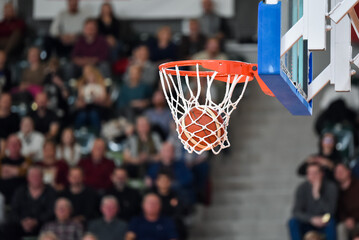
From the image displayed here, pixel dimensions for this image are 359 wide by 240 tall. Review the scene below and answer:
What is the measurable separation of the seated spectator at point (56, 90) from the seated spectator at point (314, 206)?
12.5 feet

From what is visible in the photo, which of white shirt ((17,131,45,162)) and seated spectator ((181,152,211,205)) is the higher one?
white shirt ((17,131,45,162))

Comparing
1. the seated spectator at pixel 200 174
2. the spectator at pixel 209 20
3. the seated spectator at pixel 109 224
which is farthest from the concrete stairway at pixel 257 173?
the spectator at pixel 209 20

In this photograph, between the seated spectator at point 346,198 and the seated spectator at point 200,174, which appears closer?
the seated spectator at point 346,198

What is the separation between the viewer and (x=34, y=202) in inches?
372

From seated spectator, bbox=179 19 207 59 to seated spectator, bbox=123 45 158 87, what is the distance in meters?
0.51

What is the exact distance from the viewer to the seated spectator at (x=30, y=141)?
1048 cm

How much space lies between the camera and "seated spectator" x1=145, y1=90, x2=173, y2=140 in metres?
10.4

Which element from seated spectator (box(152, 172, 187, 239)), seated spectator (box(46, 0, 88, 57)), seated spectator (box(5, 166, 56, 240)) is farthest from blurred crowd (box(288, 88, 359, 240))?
seated spectator (box(46, 0, 88, 57))

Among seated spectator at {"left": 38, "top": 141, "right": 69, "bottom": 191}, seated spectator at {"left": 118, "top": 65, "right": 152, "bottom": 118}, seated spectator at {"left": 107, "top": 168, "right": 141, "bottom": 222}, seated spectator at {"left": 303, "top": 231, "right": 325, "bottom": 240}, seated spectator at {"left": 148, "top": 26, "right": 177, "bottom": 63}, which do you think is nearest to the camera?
seated spectator at {"left": 303, "top": 231, "right": 325, "bottom": 240}

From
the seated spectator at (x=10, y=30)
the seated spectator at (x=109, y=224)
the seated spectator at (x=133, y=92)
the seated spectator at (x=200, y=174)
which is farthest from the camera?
the seated spectator at (x=10, y=30)

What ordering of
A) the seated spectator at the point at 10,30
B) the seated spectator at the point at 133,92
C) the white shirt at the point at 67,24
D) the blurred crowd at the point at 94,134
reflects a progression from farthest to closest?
1. the white shirt at the point at 67,24
2. the seated spectator at the point at 10,30
3. the seated spectator at the point at 133,92
4. the blurred crowd at the point at 94,134

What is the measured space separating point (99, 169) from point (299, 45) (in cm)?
541

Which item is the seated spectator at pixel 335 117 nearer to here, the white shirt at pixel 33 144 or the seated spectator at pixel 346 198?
the seated spectator at pixel 346 198

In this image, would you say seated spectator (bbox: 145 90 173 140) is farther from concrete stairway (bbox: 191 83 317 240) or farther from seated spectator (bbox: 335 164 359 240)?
seated spectator (bbox: 335 164 359 240)
